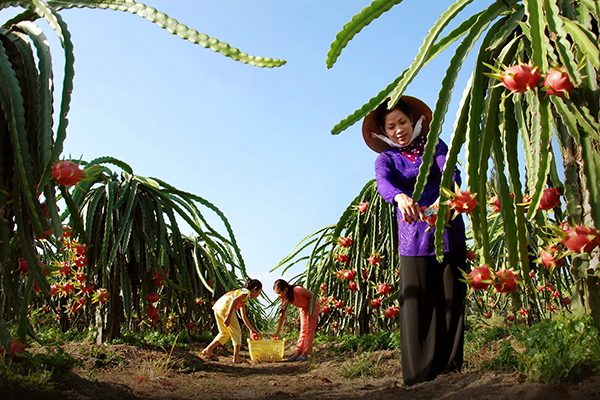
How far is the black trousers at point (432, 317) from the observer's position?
7.38 feet

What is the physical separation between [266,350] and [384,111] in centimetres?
341

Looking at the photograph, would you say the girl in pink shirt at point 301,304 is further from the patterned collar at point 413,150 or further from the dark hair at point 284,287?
the patterned collar at point 413,150

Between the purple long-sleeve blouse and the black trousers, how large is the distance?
0.20ft

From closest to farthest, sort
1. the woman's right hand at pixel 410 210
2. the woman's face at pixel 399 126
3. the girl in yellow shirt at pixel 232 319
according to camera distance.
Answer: the woman's right hand at pixel 410 210, the woman's face at pixel 399 126, the girl in yellow shirt at pixel 232 319

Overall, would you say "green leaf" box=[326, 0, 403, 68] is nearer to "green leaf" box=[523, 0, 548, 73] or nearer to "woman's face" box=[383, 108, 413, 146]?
"green leaf" box=[523, 0, 548, 73]

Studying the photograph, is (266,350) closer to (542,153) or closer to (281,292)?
(281,292)

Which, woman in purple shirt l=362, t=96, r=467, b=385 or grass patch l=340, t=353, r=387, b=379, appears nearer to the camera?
woman in purple shirt l=362, t=96, r=467, b=385

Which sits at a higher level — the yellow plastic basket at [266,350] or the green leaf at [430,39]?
the green leaf at [430,39]

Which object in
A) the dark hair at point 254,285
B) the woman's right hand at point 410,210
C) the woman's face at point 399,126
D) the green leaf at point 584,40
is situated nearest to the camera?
the green leaf at point 584,40

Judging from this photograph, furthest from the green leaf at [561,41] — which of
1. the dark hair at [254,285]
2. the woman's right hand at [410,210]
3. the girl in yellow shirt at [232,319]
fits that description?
the dark hair at [254,285]

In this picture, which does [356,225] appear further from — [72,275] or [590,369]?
[590,369]

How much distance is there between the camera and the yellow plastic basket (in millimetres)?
5078

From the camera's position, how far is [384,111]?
2.65 meters

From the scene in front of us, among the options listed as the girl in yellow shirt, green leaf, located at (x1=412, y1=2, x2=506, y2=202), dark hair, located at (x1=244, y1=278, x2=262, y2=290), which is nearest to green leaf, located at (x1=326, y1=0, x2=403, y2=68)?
green leaf, located at (x1=412, y1=2, x2=506, y2=202)
